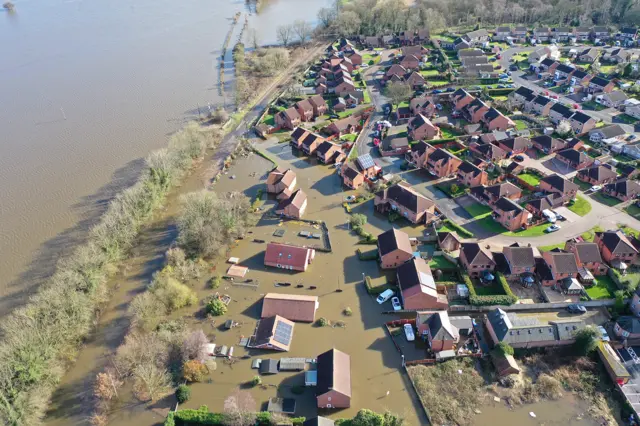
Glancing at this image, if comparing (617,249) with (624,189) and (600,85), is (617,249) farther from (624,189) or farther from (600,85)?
(600,85)

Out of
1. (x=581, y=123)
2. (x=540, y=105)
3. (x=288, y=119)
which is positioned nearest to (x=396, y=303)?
(x=288, y=119)

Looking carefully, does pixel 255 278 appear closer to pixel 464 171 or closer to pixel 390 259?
pixel 390 259

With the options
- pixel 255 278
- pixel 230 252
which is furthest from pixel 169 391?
pixel 230 252

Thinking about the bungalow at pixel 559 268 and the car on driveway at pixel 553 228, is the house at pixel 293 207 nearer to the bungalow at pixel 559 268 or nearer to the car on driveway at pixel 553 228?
the bungalow at pixel 559 268

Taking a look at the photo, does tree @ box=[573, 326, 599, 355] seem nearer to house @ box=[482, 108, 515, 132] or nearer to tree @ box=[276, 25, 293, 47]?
house @ box=[482, 108, 515, 132]

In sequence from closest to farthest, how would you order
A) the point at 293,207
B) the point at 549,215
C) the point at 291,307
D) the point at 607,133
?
the point at 291,307, the point at 549,215, the point at 293,207, the point at 607,133
